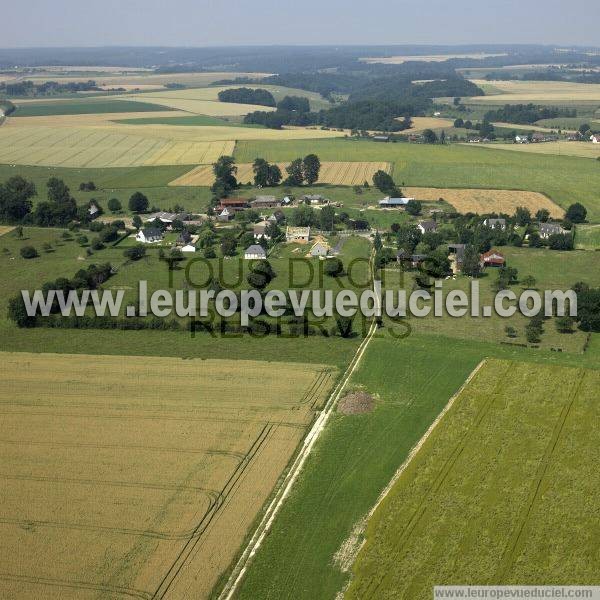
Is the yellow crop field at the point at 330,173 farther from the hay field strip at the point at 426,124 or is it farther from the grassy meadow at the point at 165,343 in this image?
the grassy meadow at the point at 165,343

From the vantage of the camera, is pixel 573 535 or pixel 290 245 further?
pixel 290 245

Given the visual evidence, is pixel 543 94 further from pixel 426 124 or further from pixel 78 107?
pixel 78 107

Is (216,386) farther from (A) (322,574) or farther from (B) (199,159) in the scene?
(B) (199,159)

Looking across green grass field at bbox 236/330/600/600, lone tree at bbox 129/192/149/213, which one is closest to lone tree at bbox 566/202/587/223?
green grass field at bbox 236/330/600/600

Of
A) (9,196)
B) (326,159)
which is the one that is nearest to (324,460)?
(9,196)

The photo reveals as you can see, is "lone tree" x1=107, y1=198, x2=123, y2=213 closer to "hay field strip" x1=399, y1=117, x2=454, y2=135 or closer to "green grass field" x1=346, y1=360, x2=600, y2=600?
"green grass field" x1=346, y1=360, x2=600, y2=600

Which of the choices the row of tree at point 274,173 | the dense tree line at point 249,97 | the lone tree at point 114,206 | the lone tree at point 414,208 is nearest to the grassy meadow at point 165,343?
the lone tree at point 114,206

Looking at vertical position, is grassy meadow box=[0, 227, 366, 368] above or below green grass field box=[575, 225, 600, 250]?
below
